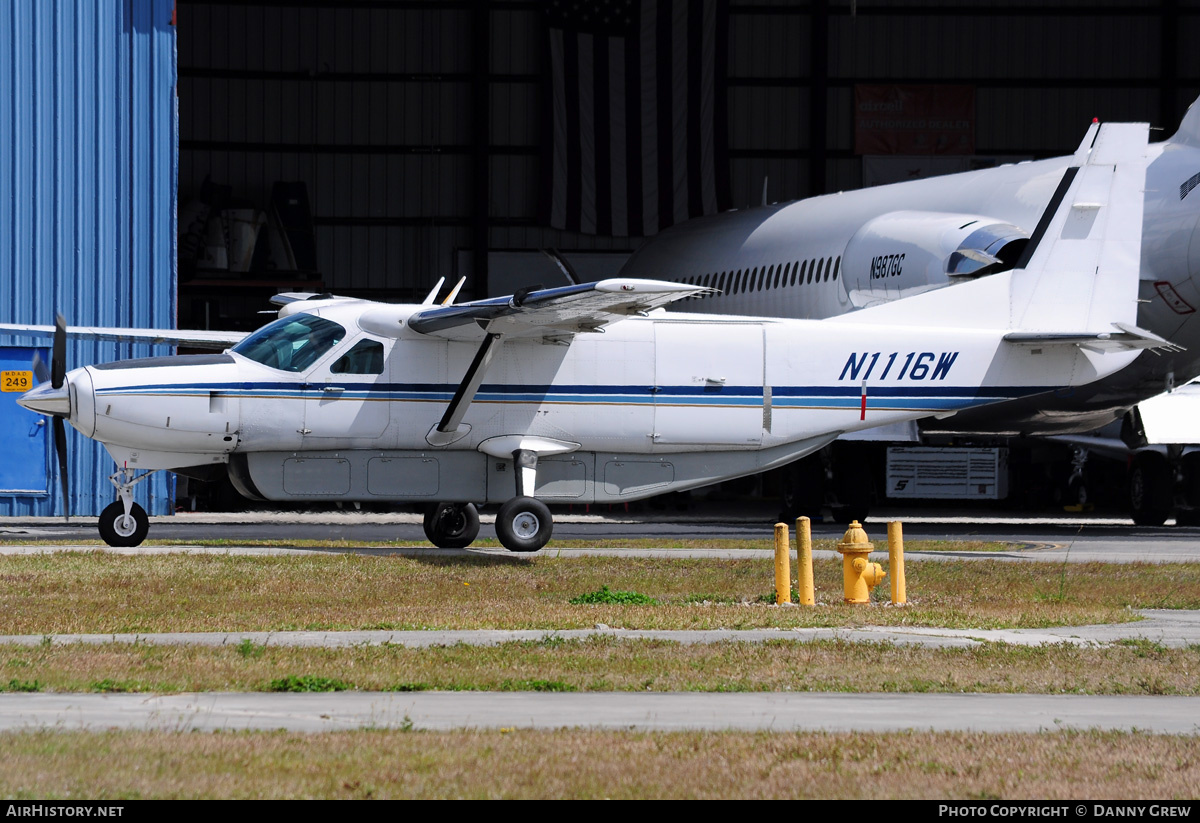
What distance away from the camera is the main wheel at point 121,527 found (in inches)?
692

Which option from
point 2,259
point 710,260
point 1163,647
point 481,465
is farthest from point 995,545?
point 2,259

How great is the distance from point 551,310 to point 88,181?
42.7ft

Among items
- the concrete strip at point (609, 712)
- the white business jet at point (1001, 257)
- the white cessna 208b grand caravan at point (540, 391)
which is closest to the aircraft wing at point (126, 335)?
the white cessna 208b grand caravan at point (540, 391)

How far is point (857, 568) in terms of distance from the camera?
13.5 meters

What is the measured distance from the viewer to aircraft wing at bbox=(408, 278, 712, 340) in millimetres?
15891

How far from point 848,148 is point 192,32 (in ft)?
59.1

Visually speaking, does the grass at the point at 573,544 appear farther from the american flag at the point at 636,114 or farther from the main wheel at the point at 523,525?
the american flag at the point at 636,114

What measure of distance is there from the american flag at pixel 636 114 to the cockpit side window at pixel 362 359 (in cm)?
2377

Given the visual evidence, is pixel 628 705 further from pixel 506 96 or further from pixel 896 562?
pixel 506 96

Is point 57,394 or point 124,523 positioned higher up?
point 57,394

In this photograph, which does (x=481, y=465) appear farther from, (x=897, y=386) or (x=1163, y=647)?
(x=1163, y=647)

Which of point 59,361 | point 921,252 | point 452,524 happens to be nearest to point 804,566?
point 452,524

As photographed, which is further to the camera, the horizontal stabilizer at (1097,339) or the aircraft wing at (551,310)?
the horizontal stabilizer at (1097,339)

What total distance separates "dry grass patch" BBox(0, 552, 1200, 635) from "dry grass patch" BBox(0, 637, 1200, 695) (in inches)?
50.5
